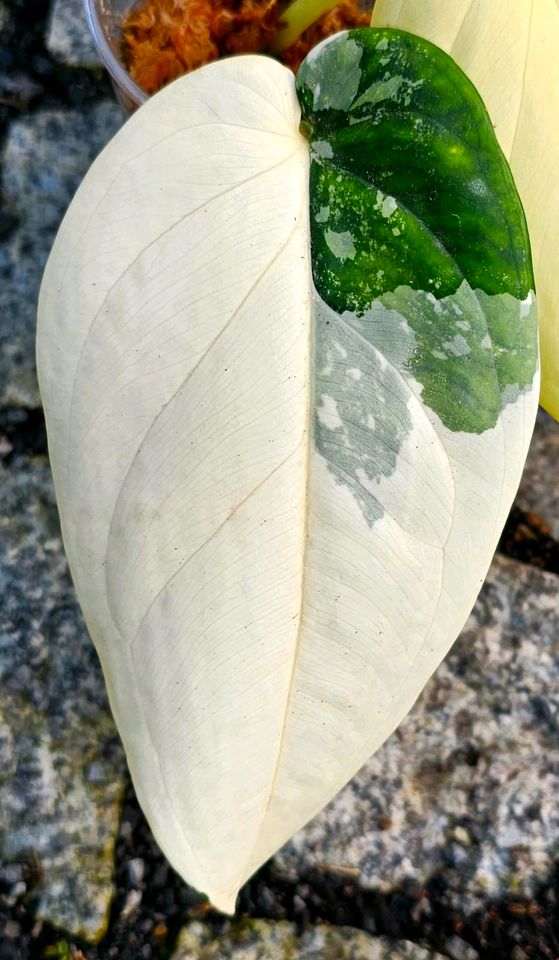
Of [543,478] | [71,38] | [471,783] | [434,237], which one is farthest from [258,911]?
[71,38]

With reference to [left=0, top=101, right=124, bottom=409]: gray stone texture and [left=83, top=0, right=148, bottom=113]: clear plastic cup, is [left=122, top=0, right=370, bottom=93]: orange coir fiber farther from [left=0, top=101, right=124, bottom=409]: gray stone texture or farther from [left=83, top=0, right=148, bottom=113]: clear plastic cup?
[left=0, top=101, right=124, bottom=409]: gray stone texture

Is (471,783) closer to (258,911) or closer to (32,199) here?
(258,911)

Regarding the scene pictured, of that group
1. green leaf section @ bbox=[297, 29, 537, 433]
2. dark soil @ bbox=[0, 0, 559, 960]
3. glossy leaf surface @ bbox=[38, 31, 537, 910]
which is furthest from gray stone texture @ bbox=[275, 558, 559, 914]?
green leaf section @ bbox=[297, 29, 537, 433]

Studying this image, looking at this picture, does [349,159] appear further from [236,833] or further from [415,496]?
[236,833]

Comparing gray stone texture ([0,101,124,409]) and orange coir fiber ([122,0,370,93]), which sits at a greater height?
orange coir fiber ([122,0,370,93])

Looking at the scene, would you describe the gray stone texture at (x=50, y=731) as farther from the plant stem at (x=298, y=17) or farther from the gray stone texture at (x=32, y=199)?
the plant stem at (x=298, y=17)

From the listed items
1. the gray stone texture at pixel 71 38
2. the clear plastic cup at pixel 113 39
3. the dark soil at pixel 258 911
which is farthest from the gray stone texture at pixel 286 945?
the gray stone texture at pixel 71 38

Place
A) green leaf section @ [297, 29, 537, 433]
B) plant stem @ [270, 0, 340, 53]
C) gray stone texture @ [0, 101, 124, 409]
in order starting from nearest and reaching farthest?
green leaf section @ [297, 29, 537, 433], plant stem @ [270, 0, 340, 53], gray stone texture @ [0, 101, 124, 409]
